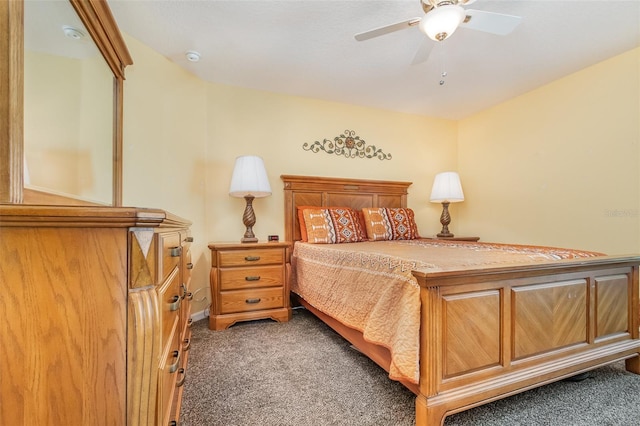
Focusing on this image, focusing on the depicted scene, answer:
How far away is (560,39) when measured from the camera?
223 centimetres

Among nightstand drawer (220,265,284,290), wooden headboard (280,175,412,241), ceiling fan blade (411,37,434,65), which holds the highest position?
ceiling fan blade (411,37,434,65)

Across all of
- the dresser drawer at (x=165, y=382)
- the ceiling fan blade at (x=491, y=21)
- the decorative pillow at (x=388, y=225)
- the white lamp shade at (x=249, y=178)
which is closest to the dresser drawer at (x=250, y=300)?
the white lamp shade at (x=249, y=178)

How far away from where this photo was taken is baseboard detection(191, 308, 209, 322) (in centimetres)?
269

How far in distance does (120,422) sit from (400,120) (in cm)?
386

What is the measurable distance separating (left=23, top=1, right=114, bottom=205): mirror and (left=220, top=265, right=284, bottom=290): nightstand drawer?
3.50 feet

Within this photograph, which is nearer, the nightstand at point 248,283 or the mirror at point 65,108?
the mirror at point 65,108

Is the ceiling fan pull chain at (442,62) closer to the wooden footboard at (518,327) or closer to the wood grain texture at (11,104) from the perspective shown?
the wooden footboard at (518,327)

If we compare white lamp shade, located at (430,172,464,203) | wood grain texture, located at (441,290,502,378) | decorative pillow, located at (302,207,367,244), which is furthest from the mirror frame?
white lamp shade, located at (430,172,464,203)

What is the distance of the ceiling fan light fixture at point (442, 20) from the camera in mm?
1492

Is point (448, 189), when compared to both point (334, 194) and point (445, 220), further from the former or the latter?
point (334, 194)

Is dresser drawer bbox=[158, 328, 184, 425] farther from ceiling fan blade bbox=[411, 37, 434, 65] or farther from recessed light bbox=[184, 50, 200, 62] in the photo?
recessed light bbox=[184, 50, 200, 62]

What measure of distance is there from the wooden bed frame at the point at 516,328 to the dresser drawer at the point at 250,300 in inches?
37.4

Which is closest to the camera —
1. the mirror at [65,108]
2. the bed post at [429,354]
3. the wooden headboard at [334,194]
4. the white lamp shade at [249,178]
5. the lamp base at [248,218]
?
the mirror at [65,108]

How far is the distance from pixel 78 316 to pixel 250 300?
1977 millimetres
